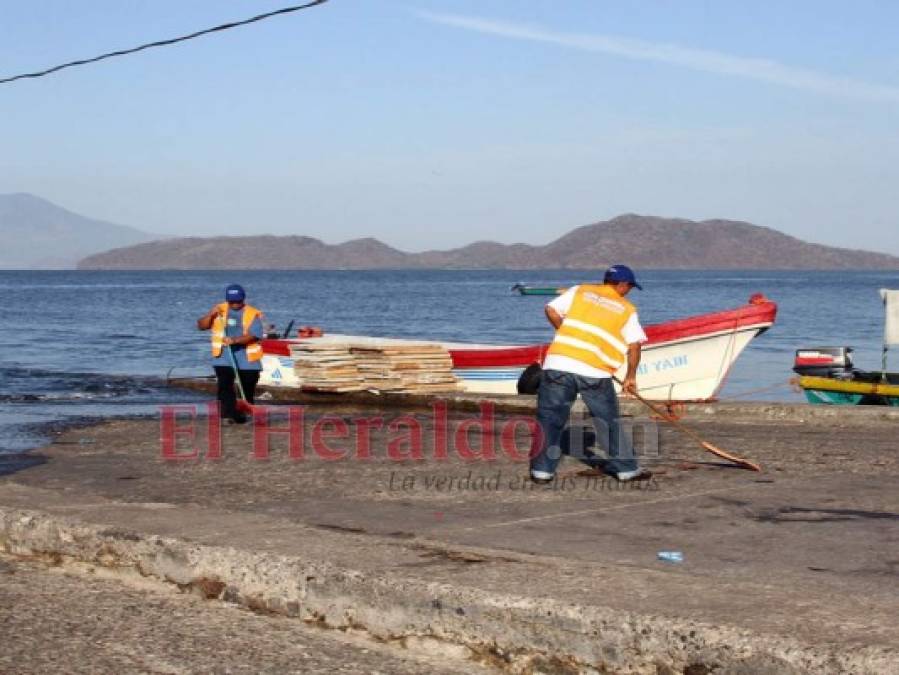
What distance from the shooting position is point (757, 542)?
775 centimetres

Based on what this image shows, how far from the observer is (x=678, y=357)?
866 inches

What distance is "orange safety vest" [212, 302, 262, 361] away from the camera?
14953mm

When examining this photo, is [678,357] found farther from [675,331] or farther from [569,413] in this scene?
[569,413]

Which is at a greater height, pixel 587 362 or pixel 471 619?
pixel 587 362

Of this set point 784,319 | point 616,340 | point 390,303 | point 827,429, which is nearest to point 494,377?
point 827,429

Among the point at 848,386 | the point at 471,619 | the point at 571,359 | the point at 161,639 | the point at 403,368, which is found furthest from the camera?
the point at 848,386

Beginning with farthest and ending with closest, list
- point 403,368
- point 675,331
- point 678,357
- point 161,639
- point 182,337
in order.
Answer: point 182,337 < point 678,357 < point 675,331 < point 403,368 < point 161,639

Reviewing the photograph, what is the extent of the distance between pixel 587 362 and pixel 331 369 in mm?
11530

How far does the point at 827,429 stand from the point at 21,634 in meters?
10.8

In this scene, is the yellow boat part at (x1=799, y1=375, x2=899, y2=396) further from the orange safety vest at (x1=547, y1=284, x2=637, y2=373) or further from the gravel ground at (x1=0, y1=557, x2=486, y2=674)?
the gravel ground at (x1=0, y1=557, x2=486, y2=674)

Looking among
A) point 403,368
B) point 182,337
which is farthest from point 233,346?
point 182,337

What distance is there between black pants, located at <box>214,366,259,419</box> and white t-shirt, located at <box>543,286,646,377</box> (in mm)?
5529

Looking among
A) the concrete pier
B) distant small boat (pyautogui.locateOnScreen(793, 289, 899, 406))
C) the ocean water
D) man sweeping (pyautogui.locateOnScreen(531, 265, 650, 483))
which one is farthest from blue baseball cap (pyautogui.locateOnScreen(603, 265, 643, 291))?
distant small boat (pyautogui.locateOnScreen(793, 289, 899, 406))

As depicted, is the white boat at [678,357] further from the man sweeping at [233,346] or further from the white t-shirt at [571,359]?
the white t-shirt at [571,359]
